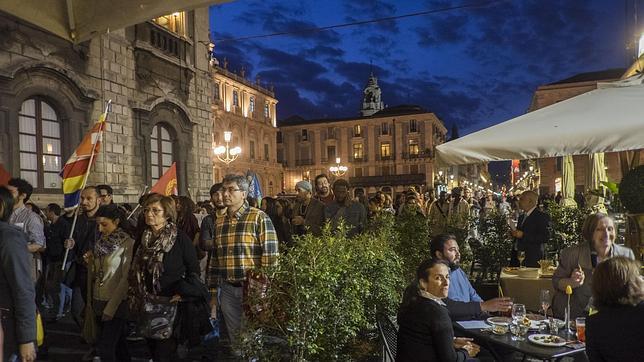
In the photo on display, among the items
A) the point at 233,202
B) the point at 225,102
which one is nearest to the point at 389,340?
the point at 233,202

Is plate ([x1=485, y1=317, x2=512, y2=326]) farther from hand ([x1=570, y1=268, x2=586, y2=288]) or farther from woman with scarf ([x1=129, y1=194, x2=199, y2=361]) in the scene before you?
woman with scarf ([x1=129, y1=194, x2=199, y2=361])

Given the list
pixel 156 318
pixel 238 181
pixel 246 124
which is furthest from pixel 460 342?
pixel 246 124

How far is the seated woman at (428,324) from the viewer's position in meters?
3.36

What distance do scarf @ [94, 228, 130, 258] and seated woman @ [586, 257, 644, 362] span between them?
4.29 metres

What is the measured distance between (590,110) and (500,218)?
5.28 m

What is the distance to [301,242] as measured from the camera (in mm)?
4148

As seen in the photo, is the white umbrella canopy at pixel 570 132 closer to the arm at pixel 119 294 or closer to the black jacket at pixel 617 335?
the black jacket at pixel 617 335

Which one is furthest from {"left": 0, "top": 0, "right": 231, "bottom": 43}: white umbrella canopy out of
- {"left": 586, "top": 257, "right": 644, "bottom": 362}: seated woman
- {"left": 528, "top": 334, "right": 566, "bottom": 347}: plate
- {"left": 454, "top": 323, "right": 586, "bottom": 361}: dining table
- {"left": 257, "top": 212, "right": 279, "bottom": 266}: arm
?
{"left": 528, "top": 334, "right": 566, "bottom": 347}: plate

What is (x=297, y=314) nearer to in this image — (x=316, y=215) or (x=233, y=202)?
(x=233, y=202)

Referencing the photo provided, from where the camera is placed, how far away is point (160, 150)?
1645 cm

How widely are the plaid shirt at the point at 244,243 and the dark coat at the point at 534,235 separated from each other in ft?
14.6

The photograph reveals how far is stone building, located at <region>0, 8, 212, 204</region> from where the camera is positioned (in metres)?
11.5

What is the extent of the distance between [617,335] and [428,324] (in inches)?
44.3

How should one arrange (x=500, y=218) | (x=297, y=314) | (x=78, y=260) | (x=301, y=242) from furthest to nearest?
(x=500, y=218) → (x=78, y=260) → (x=301, y=242) → (x=297, y=314)
